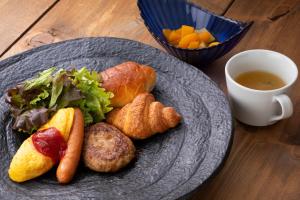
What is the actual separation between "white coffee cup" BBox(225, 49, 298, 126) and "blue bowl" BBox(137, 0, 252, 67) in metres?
0.09

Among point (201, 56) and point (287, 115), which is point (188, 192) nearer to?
point (287, 115)

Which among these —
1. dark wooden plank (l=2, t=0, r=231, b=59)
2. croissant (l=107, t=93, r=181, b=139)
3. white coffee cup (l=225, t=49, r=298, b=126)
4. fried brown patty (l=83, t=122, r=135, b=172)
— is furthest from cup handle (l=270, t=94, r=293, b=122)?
dark wooden plank (l=2, t=0, r=231, b=59)

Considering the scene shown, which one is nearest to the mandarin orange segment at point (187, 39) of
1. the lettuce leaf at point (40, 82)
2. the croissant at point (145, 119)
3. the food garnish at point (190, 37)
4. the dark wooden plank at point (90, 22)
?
the food garnish at point (190, 37)

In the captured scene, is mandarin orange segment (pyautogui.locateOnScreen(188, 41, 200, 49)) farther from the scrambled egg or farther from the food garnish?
the scrambled egg

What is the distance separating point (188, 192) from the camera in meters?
0.94

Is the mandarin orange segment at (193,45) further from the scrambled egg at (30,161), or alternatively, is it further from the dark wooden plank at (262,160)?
the scrambled egg at (30,161)

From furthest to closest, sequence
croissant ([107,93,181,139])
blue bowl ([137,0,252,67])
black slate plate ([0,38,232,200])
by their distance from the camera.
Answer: blue bowl ([137,0,252,67]), croissant ([107,93,181,139]), black slate plate ([0,38,232,200])

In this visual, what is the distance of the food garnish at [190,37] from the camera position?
132 cm

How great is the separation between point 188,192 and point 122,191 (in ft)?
0.43

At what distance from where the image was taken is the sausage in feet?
3.32

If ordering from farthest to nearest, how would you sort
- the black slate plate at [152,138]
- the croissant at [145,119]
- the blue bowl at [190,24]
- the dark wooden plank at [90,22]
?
the dark wooden plank at [90,22] → the blue bowl at [190,24] → the croissant at [145,119] → the black slate plate at [152,138]

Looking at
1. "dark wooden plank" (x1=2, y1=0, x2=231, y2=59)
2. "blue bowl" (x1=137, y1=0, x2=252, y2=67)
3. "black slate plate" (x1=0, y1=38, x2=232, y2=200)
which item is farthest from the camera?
"dark wooden plank" (x1=2, y1=0, x2=231, y2=59)

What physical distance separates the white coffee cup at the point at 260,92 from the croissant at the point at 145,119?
147 millimetres

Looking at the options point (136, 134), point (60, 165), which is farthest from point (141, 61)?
point (60, 165)
